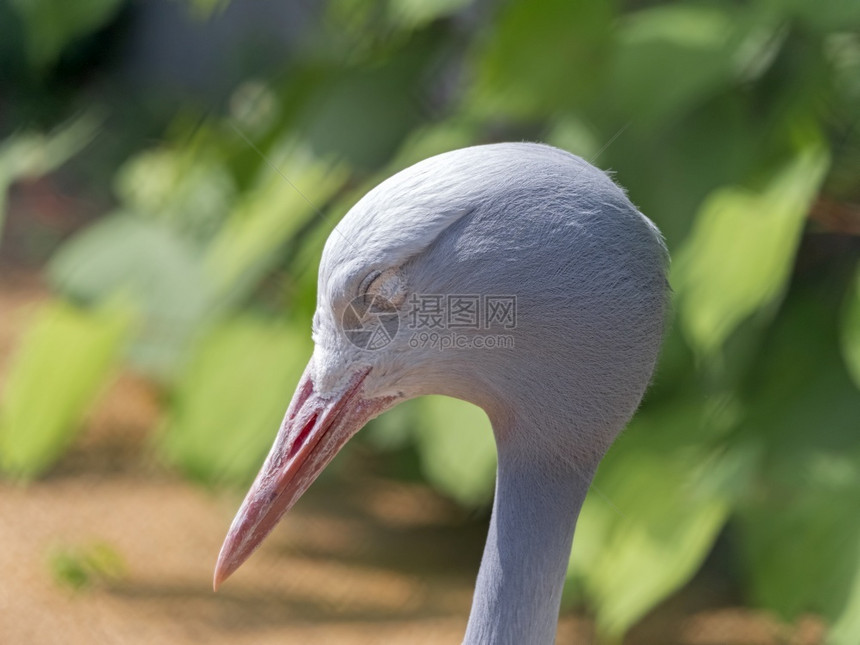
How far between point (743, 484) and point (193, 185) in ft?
4.77

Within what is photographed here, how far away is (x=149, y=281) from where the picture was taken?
2.55 m

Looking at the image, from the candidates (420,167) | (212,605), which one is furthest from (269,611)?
(420,167)

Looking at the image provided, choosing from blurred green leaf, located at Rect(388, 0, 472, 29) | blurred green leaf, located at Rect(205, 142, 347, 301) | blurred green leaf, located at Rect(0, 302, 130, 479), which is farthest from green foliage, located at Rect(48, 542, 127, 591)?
blurred green leaf, located at Rect(388, 0, 472, 29)

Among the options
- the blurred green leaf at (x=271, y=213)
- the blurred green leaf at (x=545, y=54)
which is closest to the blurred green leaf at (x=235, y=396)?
the blurred green leaf at (x=271, y=213)

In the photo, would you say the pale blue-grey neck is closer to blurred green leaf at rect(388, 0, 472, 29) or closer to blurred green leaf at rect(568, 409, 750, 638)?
blurred green leaf at rect(568, 409, 750, 638)

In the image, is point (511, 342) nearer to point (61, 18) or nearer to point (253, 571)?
point (253, 571)

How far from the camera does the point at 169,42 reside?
346 cm

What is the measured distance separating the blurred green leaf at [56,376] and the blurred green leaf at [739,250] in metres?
1.29

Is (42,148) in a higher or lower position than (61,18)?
lower

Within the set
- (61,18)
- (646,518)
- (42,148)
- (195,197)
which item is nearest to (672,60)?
(646,518)

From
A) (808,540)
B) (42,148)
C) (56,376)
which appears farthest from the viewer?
(42,148)

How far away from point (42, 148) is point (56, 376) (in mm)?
910

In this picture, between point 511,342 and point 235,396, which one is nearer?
point 511,342

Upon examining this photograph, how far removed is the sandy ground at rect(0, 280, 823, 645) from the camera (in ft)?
7.80
